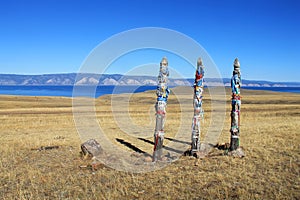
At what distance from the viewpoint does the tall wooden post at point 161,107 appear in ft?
46.7

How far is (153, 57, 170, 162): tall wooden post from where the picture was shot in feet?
46.7

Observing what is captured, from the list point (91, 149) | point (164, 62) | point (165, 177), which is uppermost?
point (164, 62)

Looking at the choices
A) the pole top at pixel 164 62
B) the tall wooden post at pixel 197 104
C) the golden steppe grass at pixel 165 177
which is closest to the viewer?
the golden steppe grass at pixel 165 177

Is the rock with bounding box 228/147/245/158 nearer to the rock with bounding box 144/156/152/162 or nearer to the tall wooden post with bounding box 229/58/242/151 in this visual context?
the tall wooden post with bounding box 229/58/242/151

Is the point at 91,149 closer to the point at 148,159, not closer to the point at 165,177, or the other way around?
the point at 148,159

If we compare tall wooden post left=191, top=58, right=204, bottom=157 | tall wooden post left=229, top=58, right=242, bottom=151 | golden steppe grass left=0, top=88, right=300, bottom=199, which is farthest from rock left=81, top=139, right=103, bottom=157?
tall wooden post left=229, top=58, right=242, bottom=151

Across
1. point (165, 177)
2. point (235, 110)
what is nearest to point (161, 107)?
point (165, 177)

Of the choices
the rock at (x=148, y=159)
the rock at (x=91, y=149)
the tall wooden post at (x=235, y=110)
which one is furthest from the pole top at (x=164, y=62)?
the rock at (x=91, y=149)

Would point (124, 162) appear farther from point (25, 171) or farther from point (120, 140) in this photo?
point (120, 140)

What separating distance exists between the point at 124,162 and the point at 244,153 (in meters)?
6.43

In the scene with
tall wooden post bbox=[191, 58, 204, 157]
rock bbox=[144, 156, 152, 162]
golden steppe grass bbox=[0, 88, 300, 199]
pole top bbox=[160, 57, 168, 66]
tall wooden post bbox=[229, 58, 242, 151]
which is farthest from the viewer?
tall wooden post bbox=[229, 58, 242, 151]

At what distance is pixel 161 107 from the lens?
47.2ft

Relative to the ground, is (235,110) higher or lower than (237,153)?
higher

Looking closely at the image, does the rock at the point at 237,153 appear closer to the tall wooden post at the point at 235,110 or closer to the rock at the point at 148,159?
the tall wooden post at the point at 235,110
